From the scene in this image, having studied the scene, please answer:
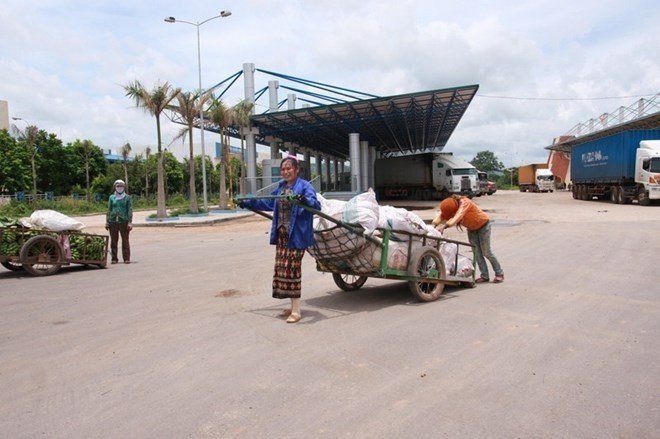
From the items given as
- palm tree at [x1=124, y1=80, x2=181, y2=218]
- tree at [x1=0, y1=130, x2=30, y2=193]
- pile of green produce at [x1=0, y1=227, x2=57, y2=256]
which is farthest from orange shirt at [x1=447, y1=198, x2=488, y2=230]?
tree at [x1=0, y1=130, x2=30, y2=193]

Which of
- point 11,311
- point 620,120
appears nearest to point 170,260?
point 11,311

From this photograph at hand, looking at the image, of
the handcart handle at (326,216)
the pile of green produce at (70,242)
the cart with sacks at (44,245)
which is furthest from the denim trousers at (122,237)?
the handcart handle at (326,216)

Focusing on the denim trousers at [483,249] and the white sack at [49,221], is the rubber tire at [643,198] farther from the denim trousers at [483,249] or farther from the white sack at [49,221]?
the white sack at [49,221]

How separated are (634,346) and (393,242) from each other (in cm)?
270

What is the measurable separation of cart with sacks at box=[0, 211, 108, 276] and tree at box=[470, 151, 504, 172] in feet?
410

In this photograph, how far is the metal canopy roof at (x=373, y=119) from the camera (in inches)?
1288

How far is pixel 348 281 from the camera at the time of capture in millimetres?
7594

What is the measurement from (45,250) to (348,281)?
206 inches

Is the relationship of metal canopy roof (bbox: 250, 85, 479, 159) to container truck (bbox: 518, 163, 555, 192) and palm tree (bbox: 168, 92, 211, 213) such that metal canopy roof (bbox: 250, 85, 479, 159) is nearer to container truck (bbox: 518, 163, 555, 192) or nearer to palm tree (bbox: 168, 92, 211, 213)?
palm tree (bbox: 168, 92, 211, 213)

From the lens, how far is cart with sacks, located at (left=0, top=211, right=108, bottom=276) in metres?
8.62

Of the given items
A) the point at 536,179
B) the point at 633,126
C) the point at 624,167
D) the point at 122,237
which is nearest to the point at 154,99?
the point at 122,237

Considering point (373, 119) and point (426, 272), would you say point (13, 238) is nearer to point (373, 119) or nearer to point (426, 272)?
point (426, 272)

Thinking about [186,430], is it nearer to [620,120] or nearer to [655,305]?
[655,305]

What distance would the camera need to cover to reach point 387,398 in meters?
3.62
